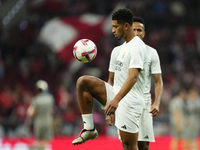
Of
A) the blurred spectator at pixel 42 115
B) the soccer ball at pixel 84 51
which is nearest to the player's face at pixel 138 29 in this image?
the soccer ball at pixel 84 51

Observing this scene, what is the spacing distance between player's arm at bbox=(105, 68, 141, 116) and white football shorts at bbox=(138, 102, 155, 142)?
1317 millimetres

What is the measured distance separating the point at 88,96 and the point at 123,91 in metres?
0.52

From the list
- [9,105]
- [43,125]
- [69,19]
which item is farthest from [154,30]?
[43,125]

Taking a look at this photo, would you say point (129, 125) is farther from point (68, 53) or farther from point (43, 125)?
point (68, 53)

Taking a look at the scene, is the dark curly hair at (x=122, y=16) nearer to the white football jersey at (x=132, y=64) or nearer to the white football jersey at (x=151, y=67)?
the white football jersey at (x=132, y=64)

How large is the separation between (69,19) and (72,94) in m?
3.76

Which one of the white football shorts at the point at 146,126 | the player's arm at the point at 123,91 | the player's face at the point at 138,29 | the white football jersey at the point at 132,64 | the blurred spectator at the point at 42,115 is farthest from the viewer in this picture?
the blurred spectator at the point at 42,115

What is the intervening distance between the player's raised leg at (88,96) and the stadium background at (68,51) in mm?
7784

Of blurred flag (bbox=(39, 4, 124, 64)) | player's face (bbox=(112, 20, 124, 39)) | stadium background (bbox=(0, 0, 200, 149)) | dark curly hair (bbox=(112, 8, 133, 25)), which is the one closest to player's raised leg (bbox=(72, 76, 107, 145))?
player's face (bbox=(112, 20, 124, 39))

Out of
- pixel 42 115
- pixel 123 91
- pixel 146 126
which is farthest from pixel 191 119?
pixel 123 91

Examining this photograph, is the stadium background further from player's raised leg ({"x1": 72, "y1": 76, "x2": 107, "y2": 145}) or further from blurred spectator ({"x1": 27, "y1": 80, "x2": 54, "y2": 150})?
player's raised leg ({"x1": 72, "y1": 76, "x2": 107, "y2": 145})

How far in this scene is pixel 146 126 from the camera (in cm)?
552

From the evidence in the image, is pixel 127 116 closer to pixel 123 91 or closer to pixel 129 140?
pixel 129 140

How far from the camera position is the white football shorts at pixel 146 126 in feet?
18.0
